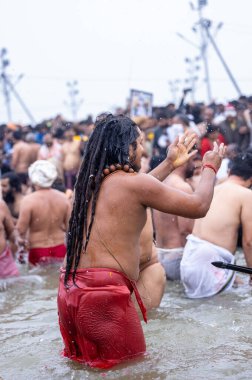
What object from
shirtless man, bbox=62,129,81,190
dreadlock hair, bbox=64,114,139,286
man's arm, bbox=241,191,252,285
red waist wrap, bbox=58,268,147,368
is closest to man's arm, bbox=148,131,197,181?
dreadlock hair, bbox=64,114,139,286

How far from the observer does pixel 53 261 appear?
950cm

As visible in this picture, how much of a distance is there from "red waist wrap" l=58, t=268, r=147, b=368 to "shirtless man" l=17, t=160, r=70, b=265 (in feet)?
17.3

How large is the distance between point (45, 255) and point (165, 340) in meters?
4.33

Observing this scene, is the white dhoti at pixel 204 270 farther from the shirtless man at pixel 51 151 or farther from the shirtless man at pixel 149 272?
the shirtless man at pixel 51 151

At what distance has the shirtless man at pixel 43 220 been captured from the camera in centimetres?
936

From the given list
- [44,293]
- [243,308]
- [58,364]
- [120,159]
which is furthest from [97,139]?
[44,293]

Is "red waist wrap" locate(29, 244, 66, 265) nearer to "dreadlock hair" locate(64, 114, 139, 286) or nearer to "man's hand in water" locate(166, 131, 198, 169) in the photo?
"man's hand in water" locate(166, 131, 198, 169)

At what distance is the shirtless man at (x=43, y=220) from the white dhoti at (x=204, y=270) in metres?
2.67

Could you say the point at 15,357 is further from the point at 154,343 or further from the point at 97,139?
the point at 97,139

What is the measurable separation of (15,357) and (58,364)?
0.59 metres

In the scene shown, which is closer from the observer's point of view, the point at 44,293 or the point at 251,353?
the point at 251,353

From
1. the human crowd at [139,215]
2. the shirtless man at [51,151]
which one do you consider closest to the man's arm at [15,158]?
the shirtless man at [51,151]

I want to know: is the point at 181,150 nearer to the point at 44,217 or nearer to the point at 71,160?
the point at 44,217

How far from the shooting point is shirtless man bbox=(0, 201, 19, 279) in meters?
8.41
